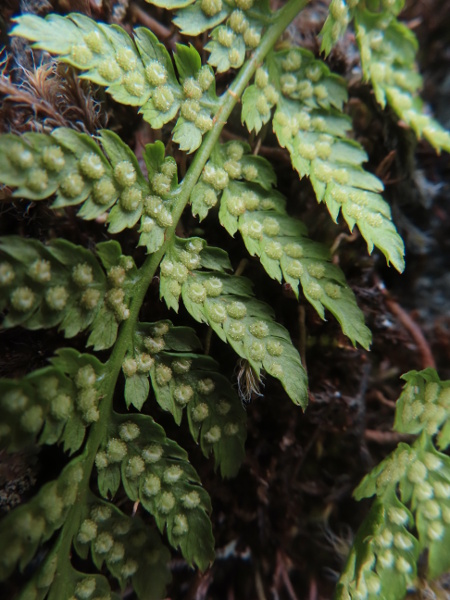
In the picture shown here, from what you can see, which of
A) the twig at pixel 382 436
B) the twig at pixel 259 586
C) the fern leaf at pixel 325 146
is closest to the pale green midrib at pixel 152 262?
the fern leaf at pixel 325 146

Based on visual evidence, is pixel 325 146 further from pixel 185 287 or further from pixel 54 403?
pixel 54 403

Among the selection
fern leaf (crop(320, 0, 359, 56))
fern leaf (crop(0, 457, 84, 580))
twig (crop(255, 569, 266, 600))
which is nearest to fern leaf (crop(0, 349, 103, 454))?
fern leaf (crop(0, 457, 84, 580))

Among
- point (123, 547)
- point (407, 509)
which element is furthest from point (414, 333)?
point (123, 547)

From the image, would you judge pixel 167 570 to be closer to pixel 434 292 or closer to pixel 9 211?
pixel 9 211

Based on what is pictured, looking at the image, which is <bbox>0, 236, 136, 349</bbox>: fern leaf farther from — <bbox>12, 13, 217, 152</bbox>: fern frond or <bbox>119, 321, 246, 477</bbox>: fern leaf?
<bbox>12, 13, 217, 152</bbox>: fern frond

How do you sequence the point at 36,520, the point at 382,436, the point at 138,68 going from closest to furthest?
the point at 36,520 < the point at 138,68 < the point at 382,436

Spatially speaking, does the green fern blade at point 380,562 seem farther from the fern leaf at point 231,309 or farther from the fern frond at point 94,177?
the fern frond at point 94,177

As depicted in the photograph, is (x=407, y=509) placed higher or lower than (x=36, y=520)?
higher
